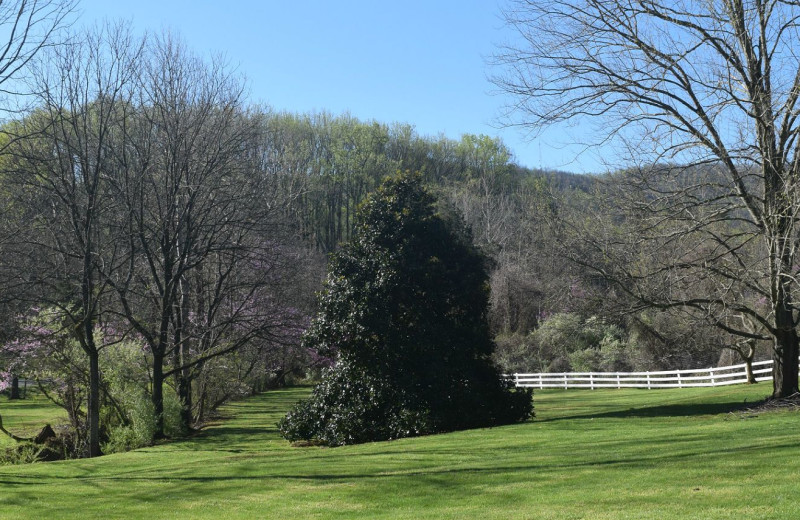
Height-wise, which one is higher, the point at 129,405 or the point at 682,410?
the point at 129,405

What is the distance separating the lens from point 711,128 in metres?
15.3

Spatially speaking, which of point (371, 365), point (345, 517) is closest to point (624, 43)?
point (371, 365)

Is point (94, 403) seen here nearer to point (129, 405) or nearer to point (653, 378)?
point (129, 405)

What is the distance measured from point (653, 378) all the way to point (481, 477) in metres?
25.3

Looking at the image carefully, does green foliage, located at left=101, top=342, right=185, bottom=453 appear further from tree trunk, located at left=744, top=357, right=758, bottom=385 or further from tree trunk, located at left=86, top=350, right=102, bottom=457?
tree trunk, located at left=744, top=357, right=758, bottom=385

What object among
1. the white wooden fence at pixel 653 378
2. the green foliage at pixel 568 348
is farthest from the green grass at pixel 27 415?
the green foliage at pixel 568 348

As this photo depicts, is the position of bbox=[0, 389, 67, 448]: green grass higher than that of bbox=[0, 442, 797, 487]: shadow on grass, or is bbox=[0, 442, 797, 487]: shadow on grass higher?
bbox=[0, 442, 797, 487]: shadow on grass

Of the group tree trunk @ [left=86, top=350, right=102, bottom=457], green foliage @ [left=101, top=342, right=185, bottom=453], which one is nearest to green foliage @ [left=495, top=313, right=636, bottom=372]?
green foliage @ [left=101, top=342, right=185, bottom=453]

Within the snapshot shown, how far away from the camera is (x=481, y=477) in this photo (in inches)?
422

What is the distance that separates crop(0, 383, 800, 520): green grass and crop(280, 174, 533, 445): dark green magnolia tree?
180 cm

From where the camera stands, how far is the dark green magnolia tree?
19031 mm

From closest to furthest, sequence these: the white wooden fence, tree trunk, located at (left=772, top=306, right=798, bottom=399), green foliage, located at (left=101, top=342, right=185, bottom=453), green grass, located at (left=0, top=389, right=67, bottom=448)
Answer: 1. tree trunk, located at (left=772, top=306, right=798, bottom=399)
2. green foliage, located at (left=101, top=342, right=185, bottom=453)
3. green grass, located at (left=0, top=389, right=67, bottom=448)
4. the white wooden fence

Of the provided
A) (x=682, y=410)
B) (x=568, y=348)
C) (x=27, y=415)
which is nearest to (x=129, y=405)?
(x=27, y=415)

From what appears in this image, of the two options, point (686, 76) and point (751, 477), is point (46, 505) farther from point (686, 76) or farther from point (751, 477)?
point (686, 76)
